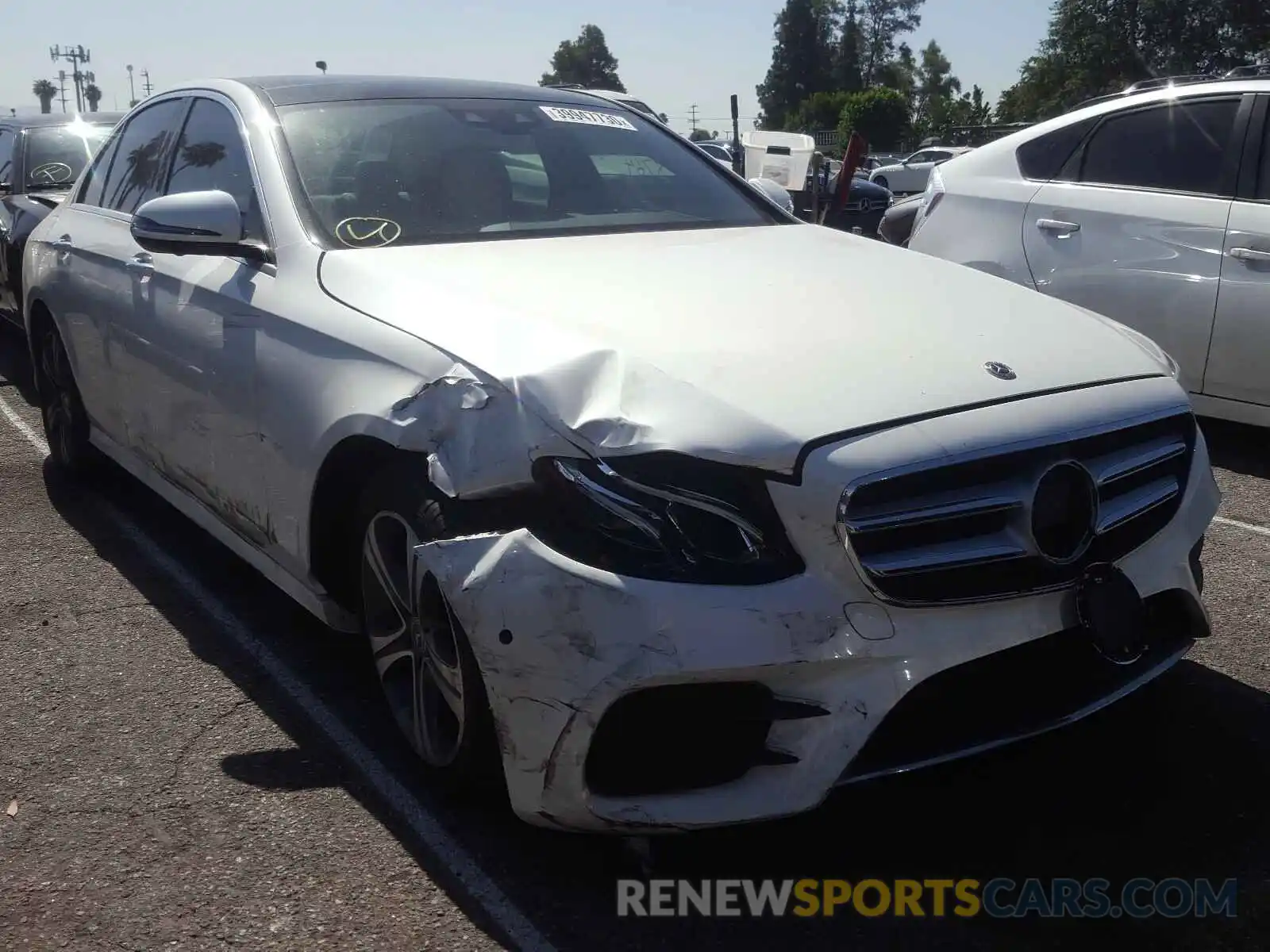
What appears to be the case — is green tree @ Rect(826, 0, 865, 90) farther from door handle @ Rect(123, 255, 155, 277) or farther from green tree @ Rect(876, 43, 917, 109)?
door handle @ Rect(123, 255, 155, 277)

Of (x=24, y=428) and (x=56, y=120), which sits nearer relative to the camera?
(x=24, y=428)

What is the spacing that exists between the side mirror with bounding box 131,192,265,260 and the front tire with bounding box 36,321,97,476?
72.5 inches

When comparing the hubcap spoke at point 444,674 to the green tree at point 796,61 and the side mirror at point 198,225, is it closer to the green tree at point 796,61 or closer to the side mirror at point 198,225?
the side mirror at point 198,225

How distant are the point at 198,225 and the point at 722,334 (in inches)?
62.2

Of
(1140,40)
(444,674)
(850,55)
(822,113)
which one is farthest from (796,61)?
(444,674)

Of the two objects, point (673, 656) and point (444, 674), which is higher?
point (673, 656)

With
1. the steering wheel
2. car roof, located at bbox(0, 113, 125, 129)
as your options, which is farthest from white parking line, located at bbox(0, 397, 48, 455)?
car roof, located at bbox(0, 113, 125, 129)

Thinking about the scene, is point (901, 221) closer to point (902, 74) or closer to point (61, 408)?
point (61, 408)

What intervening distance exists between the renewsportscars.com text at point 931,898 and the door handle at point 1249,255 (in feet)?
11.0

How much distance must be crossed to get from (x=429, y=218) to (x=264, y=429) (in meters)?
0.75

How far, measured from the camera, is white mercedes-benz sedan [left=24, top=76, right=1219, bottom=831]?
2.34 metres

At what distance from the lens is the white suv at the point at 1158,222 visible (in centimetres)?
530

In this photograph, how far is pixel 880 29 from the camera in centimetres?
11981

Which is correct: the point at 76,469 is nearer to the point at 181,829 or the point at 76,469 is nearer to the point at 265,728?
the point at 265,728
